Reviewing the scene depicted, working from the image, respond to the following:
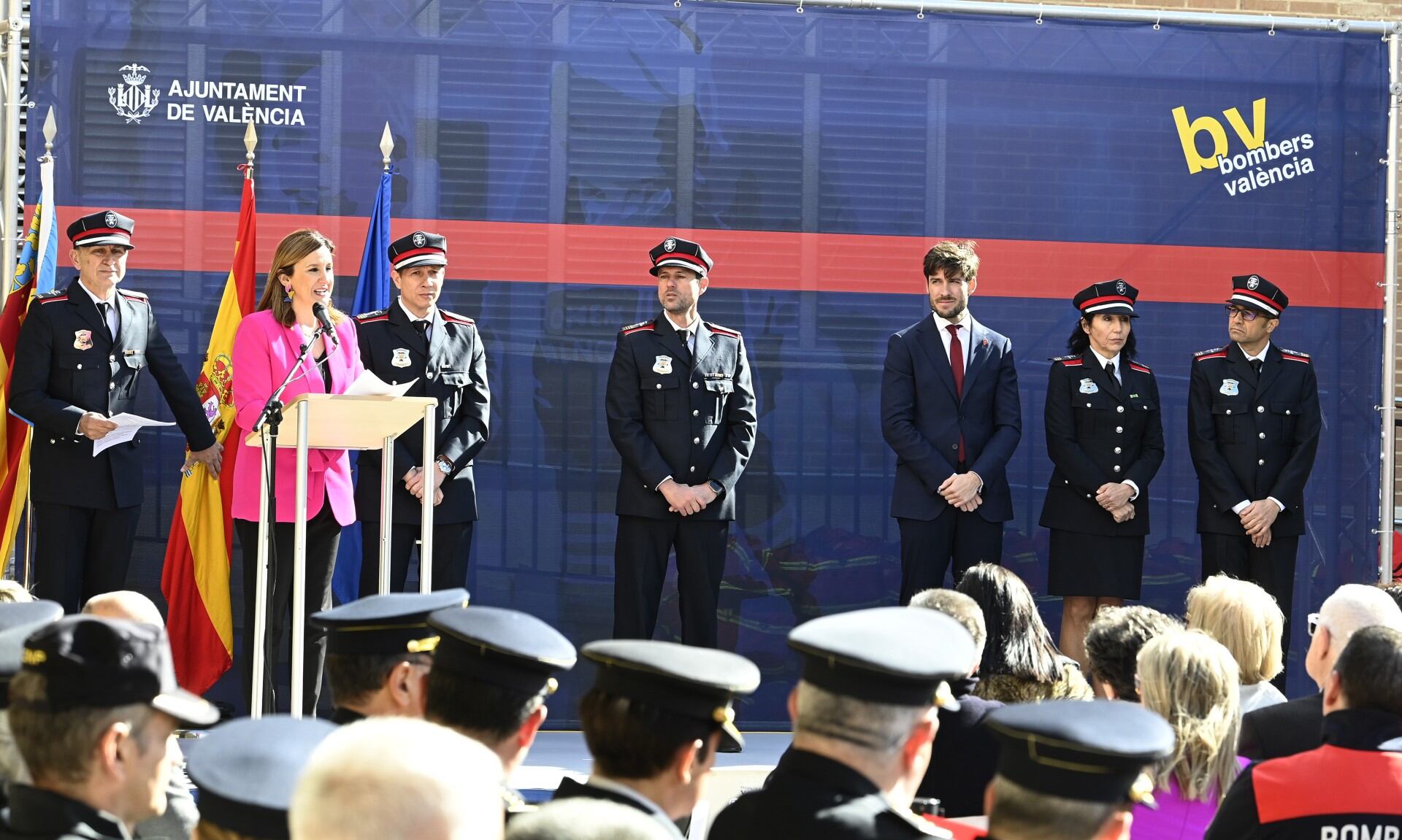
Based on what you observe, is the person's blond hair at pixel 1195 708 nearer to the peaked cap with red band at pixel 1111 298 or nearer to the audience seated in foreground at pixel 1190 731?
the audience seated in foreground at pixel 1190 731

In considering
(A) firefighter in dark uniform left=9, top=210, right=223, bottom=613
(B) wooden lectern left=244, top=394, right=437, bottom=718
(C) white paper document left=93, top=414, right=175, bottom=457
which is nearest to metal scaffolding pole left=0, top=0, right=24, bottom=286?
(A) firefighter in dark uniform left=9, top=210, right=223, bottom=613

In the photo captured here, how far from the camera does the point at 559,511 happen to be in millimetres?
6406

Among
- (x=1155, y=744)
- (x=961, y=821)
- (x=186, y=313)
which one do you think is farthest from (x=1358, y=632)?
(x=186, y=313)

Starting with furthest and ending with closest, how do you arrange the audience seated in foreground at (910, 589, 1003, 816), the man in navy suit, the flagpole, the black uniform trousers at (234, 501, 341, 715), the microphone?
1. the man in navy suit
2. the flagpole
3. the black uniform trousers at (234, 501, 341, 715)
4. the microphone
5. the audience seated in foreground at (910, 589, 1003, 816)

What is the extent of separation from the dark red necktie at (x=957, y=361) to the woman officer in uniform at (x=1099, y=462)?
399mm

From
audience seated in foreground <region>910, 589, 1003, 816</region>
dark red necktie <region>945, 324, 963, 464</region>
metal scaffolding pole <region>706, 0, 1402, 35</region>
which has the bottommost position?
audience seated in foreground <region>910, 589, 1003, 816</region>

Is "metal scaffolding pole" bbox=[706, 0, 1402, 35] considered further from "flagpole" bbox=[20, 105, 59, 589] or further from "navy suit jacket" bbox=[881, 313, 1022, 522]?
"flagpole" bbox=[20, 105, 59, 589]

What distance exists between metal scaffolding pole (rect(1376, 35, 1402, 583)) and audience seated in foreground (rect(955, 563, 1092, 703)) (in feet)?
10.8

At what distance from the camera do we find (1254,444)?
6.33 meters

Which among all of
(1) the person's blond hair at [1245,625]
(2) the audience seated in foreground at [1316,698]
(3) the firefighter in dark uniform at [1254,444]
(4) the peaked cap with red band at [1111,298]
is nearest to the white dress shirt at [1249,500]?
(3) the firefighter in dark uniform at [1254,444]

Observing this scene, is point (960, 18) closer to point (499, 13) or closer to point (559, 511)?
point (499, 13)

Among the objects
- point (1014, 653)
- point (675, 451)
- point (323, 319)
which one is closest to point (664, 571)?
point (675, 451)

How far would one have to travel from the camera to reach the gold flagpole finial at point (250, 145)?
6113 mm

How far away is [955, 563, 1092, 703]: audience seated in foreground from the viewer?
3711 mm
